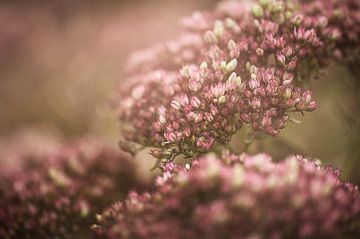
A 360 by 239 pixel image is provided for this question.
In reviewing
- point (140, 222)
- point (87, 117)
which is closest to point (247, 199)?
point (140, 222)

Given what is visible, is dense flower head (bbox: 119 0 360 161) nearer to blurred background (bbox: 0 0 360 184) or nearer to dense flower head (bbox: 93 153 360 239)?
dense flower head (bbox: 93 153 360 239)

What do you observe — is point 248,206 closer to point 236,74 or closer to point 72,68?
point 236,74

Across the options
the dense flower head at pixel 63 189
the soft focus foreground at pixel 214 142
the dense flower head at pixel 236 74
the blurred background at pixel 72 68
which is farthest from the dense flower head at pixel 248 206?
the blurred background at pixel 72 68

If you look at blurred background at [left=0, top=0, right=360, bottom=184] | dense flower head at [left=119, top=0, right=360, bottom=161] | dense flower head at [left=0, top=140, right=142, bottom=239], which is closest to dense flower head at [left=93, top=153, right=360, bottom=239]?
dense flower head at [left=119, top=0, right=360, bottom=161]

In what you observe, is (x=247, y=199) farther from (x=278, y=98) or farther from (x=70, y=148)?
(x=70, y=148)

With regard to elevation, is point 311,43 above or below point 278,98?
above

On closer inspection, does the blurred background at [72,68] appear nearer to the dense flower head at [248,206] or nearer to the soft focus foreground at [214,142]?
the soft focus foreground at [214,142]

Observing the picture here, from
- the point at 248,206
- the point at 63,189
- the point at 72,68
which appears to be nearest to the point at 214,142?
the point at 248,206
